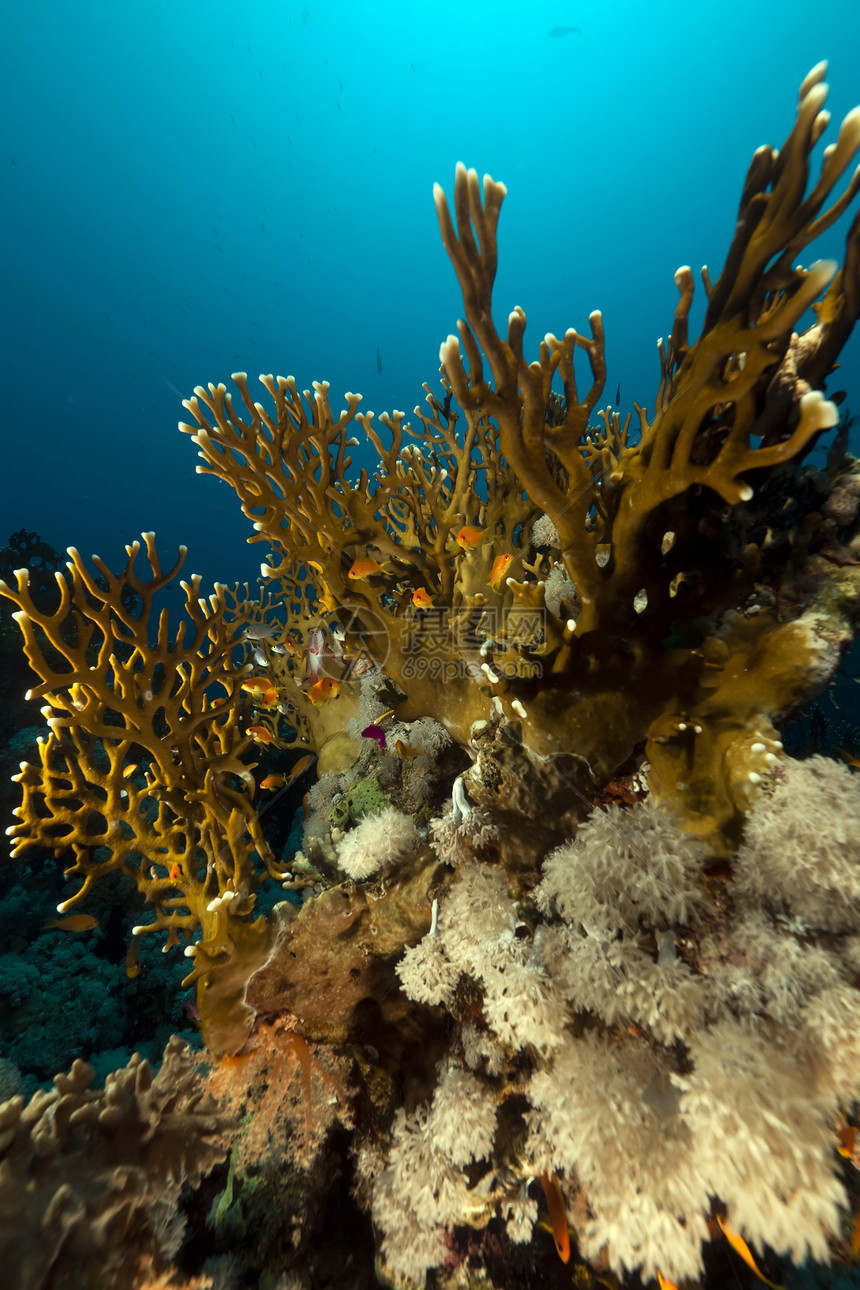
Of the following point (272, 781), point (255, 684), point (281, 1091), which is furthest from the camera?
point (255, 684)

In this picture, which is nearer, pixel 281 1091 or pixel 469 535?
pixel 281 1091

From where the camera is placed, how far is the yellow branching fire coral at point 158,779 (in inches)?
118

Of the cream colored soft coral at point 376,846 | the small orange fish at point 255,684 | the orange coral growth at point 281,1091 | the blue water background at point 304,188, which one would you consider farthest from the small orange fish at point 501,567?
the blue water background at point 304,188

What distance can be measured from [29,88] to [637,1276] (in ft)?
352

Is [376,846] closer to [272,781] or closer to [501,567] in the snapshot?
[272,781]

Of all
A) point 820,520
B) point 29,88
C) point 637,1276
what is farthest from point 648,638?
point 29,88

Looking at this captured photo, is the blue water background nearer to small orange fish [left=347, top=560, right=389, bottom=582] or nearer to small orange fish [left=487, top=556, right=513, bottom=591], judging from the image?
small orange fish [left=487, top=556, right=513, bottom=591]

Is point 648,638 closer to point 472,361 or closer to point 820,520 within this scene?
point 820,520

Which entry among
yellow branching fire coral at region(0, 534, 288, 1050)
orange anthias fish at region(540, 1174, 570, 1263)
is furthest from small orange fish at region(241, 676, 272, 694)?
orange anthias fish at region(540, 1174, 570, 1263)

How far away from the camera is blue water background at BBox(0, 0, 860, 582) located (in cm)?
6719

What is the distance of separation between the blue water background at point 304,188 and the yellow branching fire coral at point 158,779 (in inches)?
2751

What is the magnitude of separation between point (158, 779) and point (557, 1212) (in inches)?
132

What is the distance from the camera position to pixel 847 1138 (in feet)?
5.51

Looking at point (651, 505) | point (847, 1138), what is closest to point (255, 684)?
point (651, 505)
